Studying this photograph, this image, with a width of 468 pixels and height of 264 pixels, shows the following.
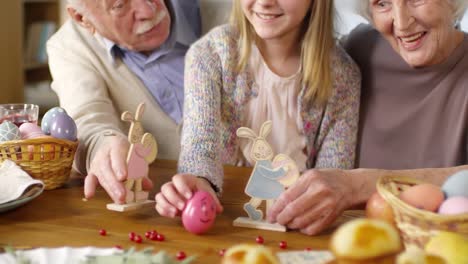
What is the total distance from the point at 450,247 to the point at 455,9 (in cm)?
100

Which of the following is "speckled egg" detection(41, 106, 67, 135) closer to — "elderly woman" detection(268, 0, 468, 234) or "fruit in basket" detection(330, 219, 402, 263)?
"elderly woman" detection(268, 0, 468, 234)

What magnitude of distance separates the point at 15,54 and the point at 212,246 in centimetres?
338

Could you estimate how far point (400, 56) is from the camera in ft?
5.94

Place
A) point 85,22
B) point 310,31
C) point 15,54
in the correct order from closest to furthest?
point 310,31, point 85,22, point 15,54

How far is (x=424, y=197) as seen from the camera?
992 mm

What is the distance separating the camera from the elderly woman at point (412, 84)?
1.66 m

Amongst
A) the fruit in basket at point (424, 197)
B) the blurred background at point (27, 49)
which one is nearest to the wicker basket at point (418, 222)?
the fruit in basket at point (424, 197)

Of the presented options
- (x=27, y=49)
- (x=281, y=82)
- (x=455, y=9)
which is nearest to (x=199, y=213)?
(x=281, y=82)

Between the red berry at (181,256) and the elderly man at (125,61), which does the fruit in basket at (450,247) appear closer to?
the red berry at (181,256)

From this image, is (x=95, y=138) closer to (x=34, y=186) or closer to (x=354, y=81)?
(x=34, y=186)

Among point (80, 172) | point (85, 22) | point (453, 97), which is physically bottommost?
point (80, 172)

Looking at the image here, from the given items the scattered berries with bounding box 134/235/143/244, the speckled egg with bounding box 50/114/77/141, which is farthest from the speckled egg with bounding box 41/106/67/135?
the scattered berries with bounding box 134/235/143/244

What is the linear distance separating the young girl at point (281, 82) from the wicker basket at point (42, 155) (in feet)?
1.01

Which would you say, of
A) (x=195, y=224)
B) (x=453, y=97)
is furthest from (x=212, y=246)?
(x=453, y=97)
